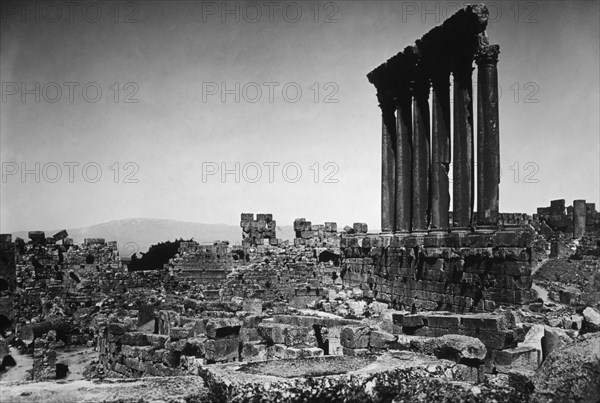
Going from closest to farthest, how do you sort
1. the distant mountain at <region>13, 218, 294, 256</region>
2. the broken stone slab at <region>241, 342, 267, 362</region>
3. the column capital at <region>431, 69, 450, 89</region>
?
1. the broken stone slab at <region>241, 342, 267, 362</region>
2. the column capital at <region>431, 69, 450, 89</region>
3. the distant mountain at <region>13, 218, 294, 256</region>

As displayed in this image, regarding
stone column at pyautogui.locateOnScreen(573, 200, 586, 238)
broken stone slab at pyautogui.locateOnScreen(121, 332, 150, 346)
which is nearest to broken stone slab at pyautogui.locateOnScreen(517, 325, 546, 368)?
broken stone slab at pyautogui.locateOnScreen(121, 332, 150, 346)

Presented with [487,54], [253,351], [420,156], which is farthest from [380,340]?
[420,156]

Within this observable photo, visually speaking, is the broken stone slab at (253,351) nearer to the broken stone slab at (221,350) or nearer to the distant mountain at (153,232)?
the broken stone slab at (221,350)

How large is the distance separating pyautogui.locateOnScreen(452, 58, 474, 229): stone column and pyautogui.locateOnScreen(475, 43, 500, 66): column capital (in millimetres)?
1257

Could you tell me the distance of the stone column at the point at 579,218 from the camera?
4609cm

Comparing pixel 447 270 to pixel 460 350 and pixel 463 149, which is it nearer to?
pixel 463 149

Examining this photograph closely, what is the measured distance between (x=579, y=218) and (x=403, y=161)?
31.8 m

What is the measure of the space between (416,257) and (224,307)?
6650 millimetres

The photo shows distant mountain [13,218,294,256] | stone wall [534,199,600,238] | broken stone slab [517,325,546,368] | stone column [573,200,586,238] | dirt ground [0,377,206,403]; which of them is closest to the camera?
dirt ground [0,377,206,403]

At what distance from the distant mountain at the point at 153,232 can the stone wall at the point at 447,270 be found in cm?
12869

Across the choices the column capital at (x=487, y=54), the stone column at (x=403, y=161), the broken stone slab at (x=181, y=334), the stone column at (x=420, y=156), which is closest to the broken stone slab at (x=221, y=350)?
the broken stone slab at (x=181, y=334)

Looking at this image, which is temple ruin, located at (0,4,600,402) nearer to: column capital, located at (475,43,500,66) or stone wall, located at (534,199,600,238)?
column capital, located at (475,43,500,66)

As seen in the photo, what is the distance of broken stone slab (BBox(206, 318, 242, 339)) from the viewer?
398 inches

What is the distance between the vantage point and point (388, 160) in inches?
938
